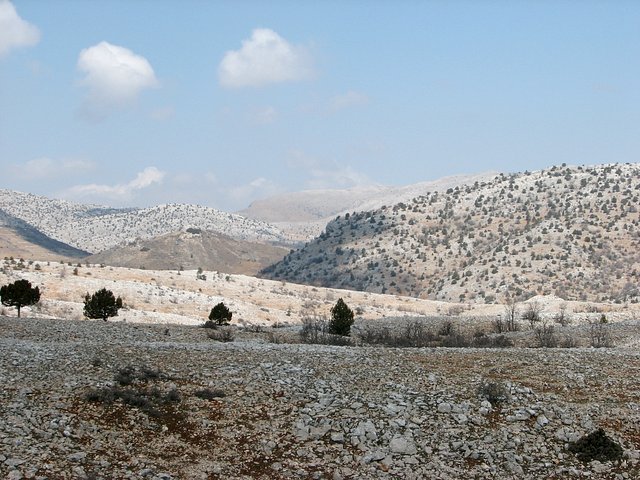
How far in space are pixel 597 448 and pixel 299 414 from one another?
647cm

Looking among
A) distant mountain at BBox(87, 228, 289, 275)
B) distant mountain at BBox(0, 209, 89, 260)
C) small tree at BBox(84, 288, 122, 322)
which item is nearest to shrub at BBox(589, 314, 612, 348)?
small tree at BBox(84, 288, 122, 322)

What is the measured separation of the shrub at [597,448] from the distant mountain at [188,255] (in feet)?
→ 398

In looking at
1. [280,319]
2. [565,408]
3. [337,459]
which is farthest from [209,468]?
[280,319]

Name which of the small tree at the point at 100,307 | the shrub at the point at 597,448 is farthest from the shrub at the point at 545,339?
the small tree at the point at 100,307

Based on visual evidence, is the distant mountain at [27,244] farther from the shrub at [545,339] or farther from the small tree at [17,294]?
the shrub at [545,339]

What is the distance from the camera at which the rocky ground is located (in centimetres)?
1284

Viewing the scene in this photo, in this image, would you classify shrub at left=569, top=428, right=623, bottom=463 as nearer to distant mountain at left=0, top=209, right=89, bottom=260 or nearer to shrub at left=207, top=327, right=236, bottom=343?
shrub at left=207, top=327, right=236, bottom=343

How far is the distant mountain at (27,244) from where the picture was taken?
14450 centimetres

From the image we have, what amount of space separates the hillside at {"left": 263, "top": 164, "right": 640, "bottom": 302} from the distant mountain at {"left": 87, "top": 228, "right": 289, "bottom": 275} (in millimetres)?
25178

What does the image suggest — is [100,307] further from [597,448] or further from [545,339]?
[597,448]

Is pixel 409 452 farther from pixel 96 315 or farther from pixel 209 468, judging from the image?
pixel 96 315

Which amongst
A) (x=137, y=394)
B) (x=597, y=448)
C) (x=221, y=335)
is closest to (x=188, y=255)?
(x=221, y=335)

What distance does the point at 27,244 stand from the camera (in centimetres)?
→ 15962

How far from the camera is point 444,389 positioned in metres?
16.5
